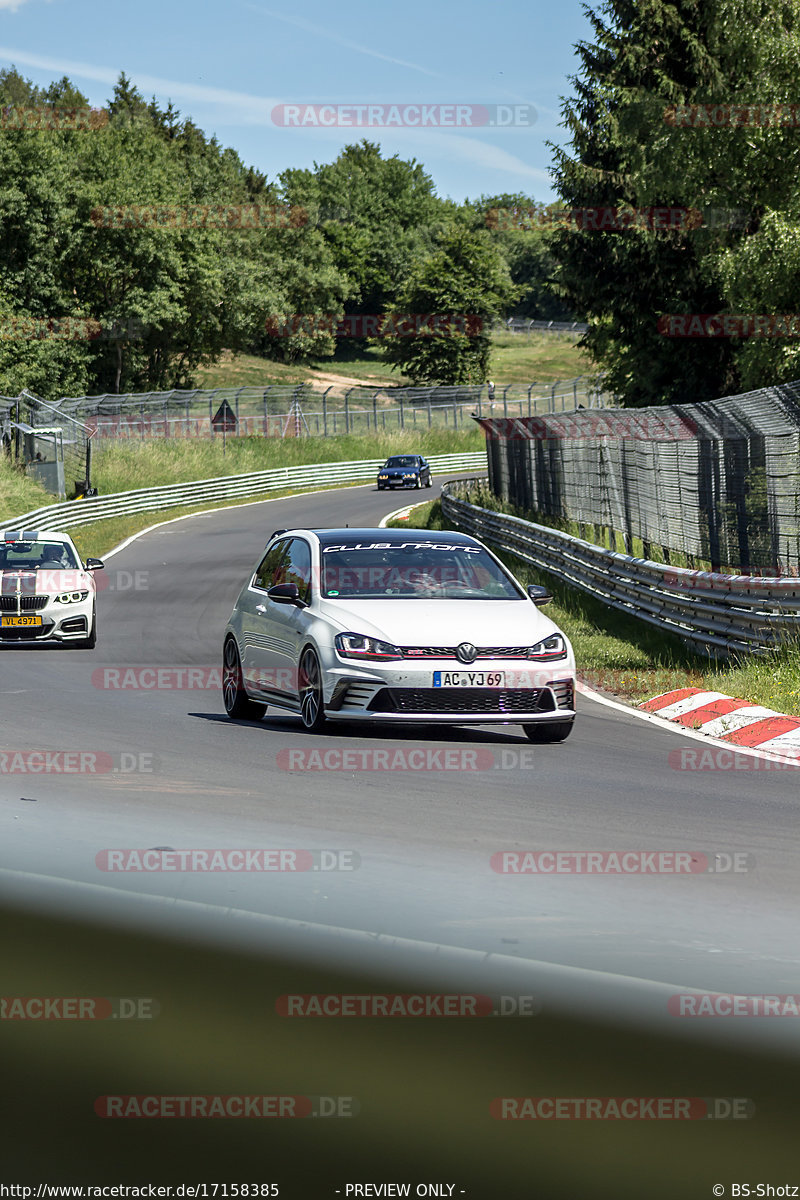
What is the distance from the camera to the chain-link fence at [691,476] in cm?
1503

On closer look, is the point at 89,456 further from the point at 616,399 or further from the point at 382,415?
the point at 382,415

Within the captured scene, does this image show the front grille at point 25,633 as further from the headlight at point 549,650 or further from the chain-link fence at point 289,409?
the chain-link fence at point 289,409

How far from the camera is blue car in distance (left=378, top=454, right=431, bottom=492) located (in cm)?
6103

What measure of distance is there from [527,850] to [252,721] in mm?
5814

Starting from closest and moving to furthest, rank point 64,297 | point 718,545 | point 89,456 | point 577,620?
point 718,545
point 577,620
point 89,456
point 64,297

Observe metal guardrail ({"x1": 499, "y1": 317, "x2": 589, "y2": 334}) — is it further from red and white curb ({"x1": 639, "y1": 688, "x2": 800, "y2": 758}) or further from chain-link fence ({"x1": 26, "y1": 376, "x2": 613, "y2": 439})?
red and white curb ({"x1": 639, "y1": 688, "x2": 800, "y2": 758})

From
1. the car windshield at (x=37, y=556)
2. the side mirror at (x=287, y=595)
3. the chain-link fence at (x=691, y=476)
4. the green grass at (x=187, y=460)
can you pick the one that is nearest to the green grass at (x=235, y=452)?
the green grass at (x=187, y=460)

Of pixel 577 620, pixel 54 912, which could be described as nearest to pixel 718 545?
pixel 577 620

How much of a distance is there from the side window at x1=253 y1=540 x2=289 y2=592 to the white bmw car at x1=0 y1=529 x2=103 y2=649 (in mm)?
7701

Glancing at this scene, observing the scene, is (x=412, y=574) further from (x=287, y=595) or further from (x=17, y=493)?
(x=17, y=493)

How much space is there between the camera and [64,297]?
241 feet

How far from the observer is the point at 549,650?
1055 cm

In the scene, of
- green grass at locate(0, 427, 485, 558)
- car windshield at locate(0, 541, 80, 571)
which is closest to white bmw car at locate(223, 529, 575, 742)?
car windshield at locate(0, 541, 80, 571)

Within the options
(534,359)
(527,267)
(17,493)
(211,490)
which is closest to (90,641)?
(17,493)
